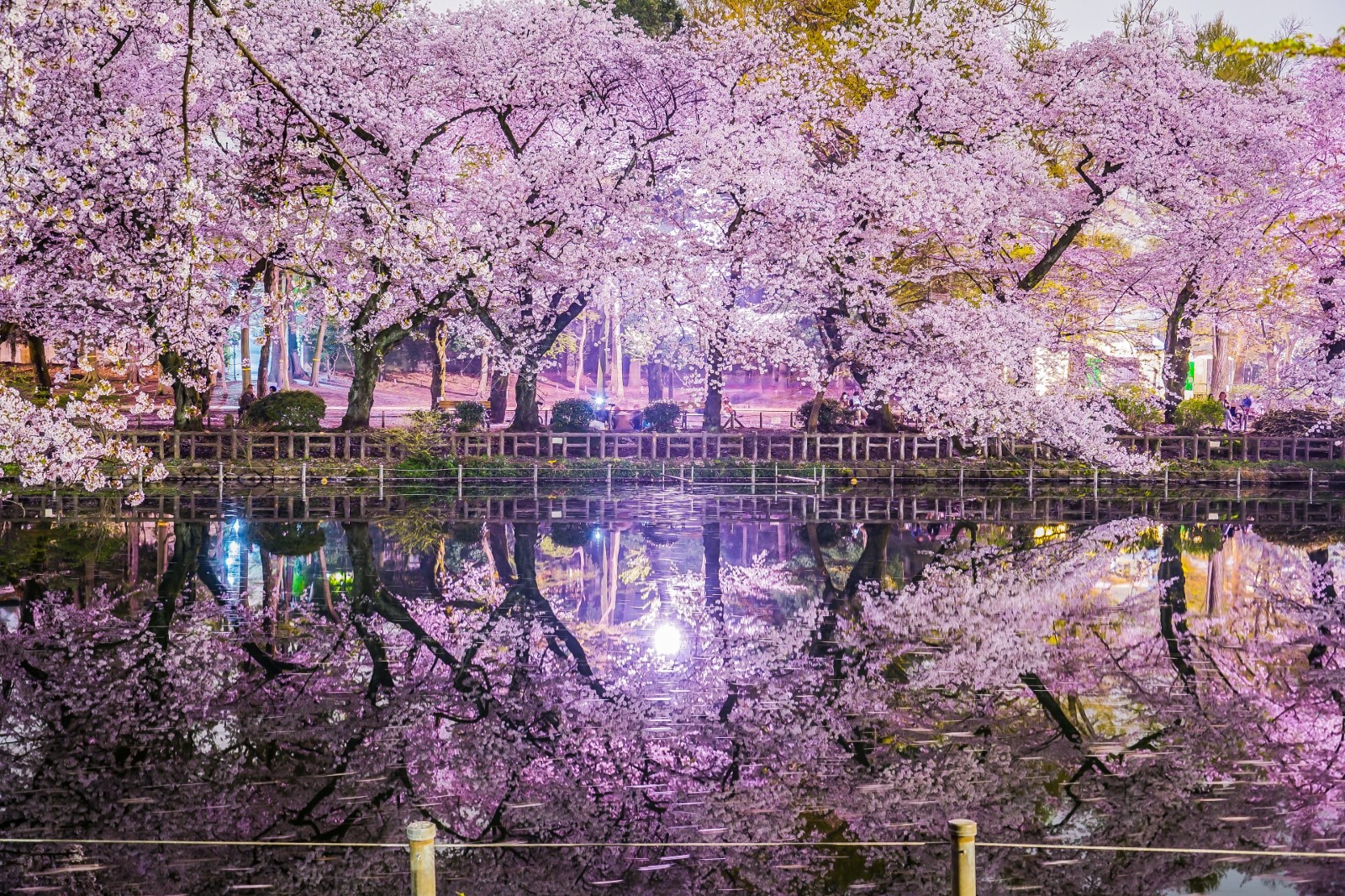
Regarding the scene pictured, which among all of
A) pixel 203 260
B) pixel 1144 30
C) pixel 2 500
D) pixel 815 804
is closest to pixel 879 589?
pixel 815 804

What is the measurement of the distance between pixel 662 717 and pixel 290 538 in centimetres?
1220

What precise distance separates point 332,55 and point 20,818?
81.3 feet

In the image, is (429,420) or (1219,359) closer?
(429,420)

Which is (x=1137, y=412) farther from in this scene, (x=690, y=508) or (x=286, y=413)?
(x=286, y=413)

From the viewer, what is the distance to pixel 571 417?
33688mm

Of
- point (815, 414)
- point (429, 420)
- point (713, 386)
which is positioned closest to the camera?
point (429, 420)

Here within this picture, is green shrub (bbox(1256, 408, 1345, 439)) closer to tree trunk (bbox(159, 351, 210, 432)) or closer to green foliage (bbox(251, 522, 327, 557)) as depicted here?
green foliage (bbox(251, 522, 327, 557))

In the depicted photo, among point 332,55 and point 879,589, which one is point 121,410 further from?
point 879,589

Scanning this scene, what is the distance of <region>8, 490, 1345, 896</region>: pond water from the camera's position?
7133 mm

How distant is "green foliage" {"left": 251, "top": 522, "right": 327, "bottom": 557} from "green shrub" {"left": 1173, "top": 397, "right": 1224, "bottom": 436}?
84.5 feet

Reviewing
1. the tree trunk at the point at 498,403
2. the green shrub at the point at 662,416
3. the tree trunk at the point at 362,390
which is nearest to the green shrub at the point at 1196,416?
the green shrub at the point at 662,416

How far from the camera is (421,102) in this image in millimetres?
30688

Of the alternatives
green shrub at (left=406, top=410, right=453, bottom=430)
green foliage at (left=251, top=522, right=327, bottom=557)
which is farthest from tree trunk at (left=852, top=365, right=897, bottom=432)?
green foliage at (left=251, top=522, right=327, bottom=557)

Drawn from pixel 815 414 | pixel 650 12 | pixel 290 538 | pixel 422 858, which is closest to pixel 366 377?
pixel 290 538
